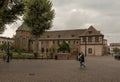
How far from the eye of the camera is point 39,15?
4616 centimetres

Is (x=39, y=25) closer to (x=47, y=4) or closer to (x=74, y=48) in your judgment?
(x=47, y=4)

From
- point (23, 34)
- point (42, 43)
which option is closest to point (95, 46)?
point (42, 43)

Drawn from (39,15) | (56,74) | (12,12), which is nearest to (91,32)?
(39,15)

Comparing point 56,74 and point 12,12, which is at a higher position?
point 12,12

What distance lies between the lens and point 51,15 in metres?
45.2

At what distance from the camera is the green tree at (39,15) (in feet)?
147

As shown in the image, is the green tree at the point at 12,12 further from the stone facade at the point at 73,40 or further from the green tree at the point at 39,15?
the stone facade at the point at 73,40

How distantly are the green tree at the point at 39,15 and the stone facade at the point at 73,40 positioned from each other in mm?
20096

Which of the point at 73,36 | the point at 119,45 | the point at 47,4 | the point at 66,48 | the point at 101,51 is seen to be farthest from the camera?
the point at 119,45

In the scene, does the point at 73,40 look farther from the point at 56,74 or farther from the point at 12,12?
the point at 56,74

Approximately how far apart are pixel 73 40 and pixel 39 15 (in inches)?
1470

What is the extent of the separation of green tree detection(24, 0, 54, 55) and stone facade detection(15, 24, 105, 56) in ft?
65.9

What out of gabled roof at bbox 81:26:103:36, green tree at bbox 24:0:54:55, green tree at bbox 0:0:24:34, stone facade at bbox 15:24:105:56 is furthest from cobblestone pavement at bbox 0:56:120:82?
gabled roof at bbox 81:26:103:36

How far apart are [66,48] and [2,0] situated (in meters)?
30.6
